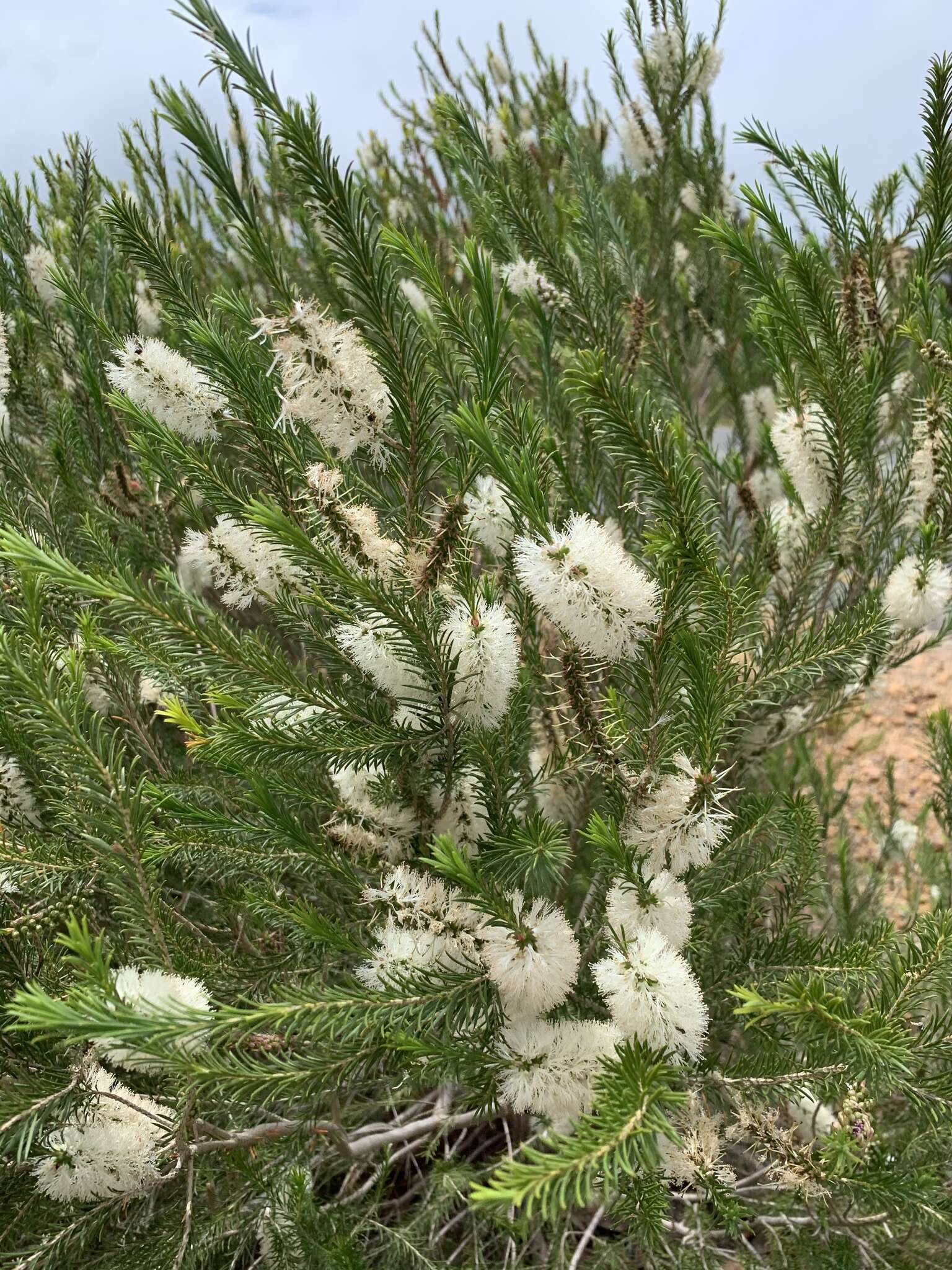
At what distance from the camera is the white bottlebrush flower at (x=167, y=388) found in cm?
114

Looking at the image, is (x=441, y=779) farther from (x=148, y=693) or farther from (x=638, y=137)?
(x=638, y=137)

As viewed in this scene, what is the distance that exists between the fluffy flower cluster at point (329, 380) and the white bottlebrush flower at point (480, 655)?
26 centimetres

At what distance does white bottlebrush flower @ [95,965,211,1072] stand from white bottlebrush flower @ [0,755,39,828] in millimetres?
495

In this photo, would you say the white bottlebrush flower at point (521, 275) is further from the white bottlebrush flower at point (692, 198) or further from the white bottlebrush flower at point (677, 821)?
the white bottlebrush flower at point (677, 821)

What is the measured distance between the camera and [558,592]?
0.85 m

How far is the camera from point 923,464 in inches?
56.4

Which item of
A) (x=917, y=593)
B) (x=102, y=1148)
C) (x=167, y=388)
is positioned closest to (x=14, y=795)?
(x=102, y=1148)

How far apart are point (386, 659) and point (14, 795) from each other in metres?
0.79

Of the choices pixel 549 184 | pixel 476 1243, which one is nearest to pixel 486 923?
pixel 476 1243

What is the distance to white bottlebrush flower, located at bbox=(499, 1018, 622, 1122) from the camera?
0.91 metres

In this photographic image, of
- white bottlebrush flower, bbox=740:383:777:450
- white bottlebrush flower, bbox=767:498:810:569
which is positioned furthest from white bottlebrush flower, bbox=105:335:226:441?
white bottlebrush flower, bbox=740:383:777:450

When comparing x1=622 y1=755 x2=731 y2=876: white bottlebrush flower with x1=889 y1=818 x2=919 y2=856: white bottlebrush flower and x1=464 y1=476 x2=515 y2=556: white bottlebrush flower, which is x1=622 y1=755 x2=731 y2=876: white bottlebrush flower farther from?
x1=889 y1=818 x2=919 y2=856: white bottlebrush flower

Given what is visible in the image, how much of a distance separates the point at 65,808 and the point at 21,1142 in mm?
368

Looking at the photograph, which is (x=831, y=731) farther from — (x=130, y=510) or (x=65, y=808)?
(x=65, y=808)
